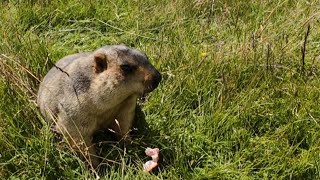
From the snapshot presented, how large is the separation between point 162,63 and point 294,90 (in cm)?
116

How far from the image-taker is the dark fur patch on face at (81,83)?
155 inches

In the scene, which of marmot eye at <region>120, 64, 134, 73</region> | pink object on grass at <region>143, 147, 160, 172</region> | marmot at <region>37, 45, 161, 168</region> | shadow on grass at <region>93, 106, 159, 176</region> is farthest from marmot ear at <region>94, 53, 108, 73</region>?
pink object on grass at <region>143, 147, 160, 172</region>

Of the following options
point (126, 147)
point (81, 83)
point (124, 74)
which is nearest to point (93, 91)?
point (81, 83)

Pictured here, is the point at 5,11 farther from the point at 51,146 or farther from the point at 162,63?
the point at 51,146

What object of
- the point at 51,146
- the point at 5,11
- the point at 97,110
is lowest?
the point at 51,146

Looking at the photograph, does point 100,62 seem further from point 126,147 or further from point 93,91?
point 126,147

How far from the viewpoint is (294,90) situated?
4512 mm

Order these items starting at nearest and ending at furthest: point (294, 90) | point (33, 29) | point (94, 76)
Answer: point (94, 76) → point (294, 90) → point (33, 29)

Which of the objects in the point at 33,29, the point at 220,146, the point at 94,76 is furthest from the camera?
the point at 33,29

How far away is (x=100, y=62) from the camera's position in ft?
12.9

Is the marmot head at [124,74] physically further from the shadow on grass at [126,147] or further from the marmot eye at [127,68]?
the shadow on grass at [126,147]

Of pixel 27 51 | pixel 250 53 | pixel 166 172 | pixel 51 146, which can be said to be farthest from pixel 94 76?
pixel 250 53

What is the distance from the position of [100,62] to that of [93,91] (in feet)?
0.68

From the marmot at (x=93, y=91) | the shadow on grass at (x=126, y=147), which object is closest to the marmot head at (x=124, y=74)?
the marmot at (x=93, y=91)
